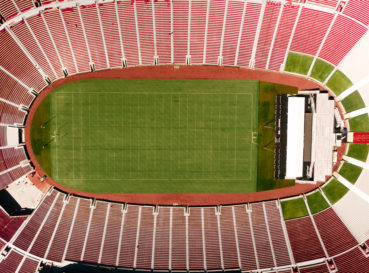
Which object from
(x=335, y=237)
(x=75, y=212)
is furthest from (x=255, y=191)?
(x=75, y=212)

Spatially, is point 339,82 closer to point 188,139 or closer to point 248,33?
point 248,33

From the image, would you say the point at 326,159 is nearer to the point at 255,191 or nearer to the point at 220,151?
the point at 255,191

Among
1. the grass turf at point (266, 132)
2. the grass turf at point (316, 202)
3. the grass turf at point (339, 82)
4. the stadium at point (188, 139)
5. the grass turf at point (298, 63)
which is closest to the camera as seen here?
the stadium at point (188, 139)

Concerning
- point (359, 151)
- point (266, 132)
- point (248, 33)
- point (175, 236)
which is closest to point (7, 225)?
point (175, 236)

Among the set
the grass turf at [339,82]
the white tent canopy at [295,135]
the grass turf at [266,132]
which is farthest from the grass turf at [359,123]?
the grass turf at [266,132]

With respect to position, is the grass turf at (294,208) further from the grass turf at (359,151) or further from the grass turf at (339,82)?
the grass turf at (339,82)

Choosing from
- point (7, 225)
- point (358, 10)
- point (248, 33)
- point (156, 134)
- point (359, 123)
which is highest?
point (358, 10)
